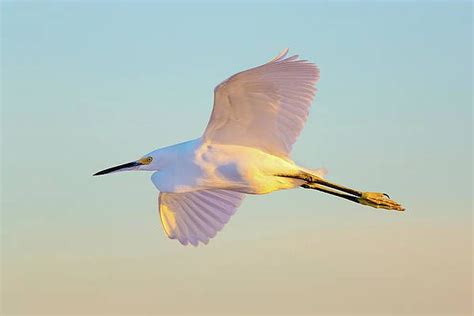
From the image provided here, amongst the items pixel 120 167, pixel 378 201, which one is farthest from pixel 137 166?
pixel 378 201

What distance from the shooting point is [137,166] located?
8.99m

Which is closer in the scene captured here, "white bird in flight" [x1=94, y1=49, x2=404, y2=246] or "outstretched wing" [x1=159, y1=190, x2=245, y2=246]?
"white bird in flight" [x1=94, y1=49, x2=404, y2=246]

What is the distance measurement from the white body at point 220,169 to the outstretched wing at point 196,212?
83 cm

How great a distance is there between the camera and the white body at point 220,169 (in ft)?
27.7

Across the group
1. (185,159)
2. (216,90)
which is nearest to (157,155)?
(185,159)

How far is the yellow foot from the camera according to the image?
959cm

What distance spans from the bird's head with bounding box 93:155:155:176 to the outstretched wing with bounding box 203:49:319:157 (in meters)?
0.65

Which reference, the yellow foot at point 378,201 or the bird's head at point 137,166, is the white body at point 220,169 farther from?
the yellow foot at point 378,201

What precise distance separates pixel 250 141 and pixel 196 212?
1204 mm

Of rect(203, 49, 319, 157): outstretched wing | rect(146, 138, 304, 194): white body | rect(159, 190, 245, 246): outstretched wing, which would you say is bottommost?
rect(159, 190, 245, 246): outstretched wing

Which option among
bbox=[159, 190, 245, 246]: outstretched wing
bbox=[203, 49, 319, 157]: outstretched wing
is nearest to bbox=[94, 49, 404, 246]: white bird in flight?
bbox=[203, 49, 319, 157]: outstretched wing

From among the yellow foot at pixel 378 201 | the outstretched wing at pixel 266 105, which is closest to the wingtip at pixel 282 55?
the outstretched wing at pixel 266 105

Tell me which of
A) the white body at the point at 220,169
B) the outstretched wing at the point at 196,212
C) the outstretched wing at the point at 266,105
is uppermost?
the outstretched wing at the point at 266,105

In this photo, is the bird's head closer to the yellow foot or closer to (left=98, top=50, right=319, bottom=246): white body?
(left=98, top=50, right=319, bottom=246): white body
